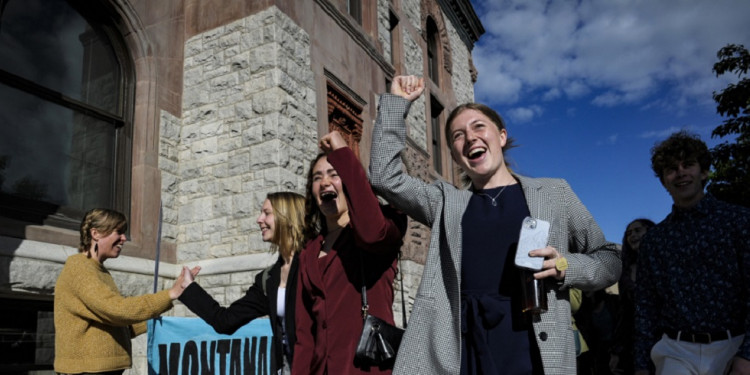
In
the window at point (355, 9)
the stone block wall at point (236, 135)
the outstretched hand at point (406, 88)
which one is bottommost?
the outstretched hand at point (406, 88)

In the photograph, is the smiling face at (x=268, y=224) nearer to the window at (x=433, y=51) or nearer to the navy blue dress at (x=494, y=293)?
the navy blue dress at (x=494, y=293)

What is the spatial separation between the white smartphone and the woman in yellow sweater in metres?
2.78

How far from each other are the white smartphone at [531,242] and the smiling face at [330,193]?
1.12 m

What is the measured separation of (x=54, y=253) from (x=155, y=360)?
248 centimetres

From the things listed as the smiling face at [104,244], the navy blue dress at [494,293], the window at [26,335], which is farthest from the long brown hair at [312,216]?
the window at [26,335]

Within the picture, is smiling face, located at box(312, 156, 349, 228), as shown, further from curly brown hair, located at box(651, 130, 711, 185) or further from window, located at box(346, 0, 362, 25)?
window, located at box(346, 0, 362, 25)

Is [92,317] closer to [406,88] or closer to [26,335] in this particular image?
[406,88]

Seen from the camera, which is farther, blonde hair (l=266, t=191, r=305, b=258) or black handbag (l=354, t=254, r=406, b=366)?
blonde hair (l=266, t=191, r=305, b=258)

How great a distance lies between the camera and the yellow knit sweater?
355cm

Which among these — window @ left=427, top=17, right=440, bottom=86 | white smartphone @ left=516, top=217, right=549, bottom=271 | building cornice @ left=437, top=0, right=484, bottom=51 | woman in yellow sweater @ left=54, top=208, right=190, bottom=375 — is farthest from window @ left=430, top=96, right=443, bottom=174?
white smartphone @ left=516, top=217, right=549, bottom=271

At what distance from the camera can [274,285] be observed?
11.3 feet

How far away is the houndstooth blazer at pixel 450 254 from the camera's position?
1.93 metres

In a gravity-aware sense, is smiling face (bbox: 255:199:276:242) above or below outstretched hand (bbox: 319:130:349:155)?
below

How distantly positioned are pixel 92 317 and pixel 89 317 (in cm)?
2
